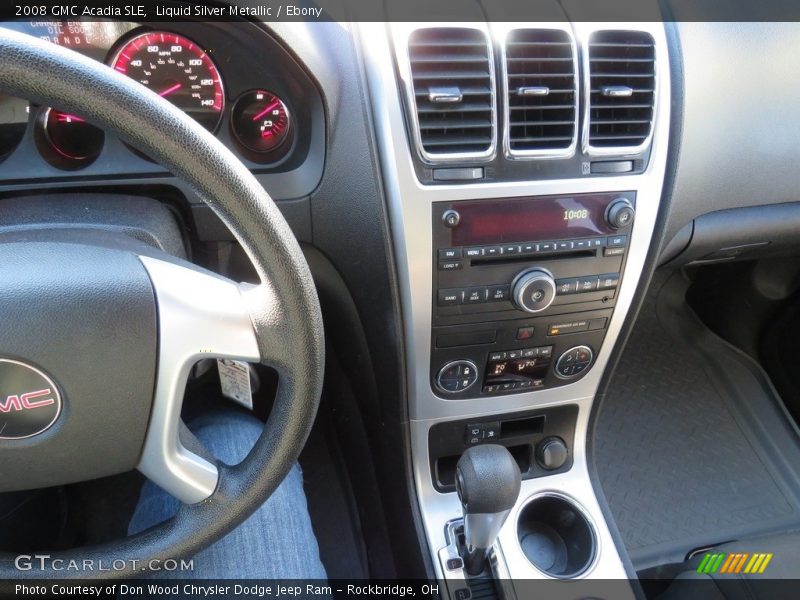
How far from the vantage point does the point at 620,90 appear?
100cm

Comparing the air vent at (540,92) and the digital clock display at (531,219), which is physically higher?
the air vent at (540,92)

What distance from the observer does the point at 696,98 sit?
1.10m

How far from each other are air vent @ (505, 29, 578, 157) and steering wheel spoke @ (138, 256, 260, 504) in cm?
51

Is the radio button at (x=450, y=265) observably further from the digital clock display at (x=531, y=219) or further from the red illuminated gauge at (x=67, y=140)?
the red illuminated gauge at (x=67, y=140)

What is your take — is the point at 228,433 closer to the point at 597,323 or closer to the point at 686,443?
the point at 597,323

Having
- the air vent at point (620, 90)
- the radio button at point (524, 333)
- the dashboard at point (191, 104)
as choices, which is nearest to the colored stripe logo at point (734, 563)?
the radio button at point (524, 333)

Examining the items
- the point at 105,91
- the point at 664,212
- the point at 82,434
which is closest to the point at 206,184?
the point at 105,91

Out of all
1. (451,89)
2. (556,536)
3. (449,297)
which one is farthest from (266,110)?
(556,536)

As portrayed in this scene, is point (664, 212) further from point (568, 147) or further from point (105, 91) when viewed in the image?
point (105, 91)

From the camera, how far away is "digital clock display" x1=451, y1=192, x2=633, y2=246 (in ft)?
3.28

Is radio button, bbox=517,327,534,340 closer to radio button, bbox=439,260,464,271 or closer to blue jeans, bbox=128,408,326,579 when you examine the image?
radio button, bbox=439,260,464,271

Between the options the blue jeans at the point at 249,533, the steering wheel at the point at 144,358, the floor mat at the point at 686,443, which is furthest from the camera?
the floor mat at the point at 686,443

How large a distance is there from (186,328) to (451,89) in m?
0.50

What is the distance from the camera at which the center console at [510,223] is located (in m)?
0.95
